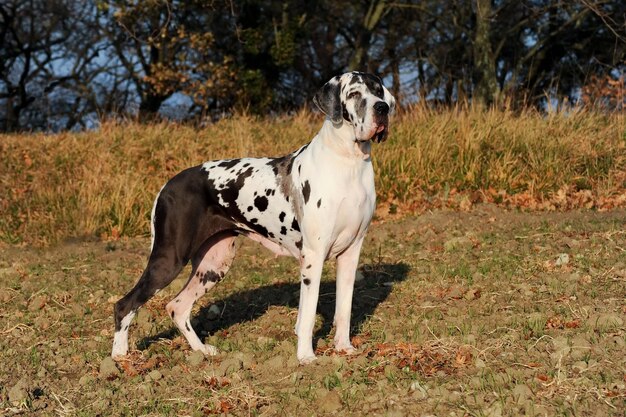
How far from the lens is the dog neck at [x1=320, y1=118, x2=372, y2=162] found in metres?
5.35

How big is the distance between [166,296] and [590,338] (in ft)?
13.9

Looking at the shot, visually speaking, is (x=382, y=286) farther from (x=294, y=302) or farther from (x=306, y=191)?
(x=306, y=191)

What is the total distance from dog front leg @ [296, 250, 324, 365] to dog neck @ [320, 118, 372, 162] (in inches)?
28.5

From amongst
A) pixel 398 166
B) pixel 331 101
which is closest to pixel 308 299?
pixel 331 101

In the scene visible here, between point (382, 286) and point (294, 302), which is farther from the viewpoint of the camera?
point (382, 286)

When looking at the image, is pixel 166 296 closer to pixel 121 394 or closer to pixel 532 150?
pixel 121 394

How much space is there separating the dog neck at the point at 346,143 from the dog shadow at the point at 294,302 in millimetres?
1666

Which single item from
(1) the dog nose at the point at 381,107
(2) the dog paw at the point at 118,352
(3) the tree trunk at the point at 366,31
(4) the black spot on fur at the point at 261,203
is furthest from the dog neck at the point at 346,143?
(3) the tree trunk at the point at 366,31

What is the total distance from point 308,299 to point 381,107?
1.42 m

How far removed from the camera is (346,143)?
5348 millimetres

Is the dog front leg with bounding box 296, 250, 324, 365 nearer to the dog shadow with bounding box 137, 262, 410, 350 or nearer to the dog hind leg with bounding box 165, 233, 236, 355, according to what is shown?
the dog shadow with bounding box 137, 262, 410, 350

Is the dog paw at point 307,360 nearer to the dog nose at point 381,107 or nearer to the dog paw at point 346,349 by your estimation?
the dog paw at point 346,349

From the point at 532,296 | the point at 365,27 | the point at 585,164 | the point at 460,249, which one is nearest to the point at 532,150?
the point at 585,164

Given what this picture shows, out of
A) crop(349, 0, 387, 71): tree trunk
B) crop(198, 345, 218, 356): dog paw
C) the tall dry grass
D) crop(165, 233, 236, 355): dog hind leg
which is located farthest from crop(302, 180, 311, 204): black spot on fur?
crop(349, 0, 387, 71): tree trunk
